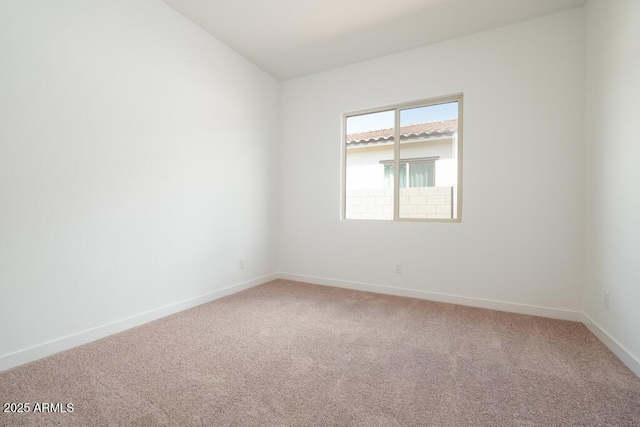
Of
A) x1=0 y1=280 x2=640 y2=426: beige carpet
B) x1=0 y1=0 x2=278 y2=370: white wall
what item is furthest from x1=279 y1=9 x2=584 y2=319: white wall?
x1=0 y1=0 x2=278 y2=370: white wall

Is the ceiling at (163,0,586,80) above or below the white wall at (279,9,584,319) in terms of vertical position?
above

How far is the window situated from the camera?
3.23 meters

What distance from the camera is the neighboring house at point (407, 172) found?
10.6 ft

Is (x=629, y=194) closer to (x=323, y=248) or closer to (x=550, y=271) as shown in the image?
(x=550, y=271)

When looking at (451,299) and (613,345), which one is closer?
(613,345)

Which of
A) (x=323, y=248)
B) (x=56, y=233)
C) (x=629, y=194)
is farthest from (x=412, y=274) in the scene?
(x=56, y=233)

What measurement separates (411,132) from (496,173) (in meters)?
1.05

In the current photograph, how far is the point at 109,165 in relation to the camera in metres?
2.24

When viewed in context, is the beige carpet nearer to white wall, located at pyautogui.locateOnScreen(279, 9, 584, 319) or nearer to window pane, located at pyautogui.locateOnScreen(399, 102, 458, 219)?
white wall, located at pyautogui.locateOnScreen(279, 9, 584, 319)

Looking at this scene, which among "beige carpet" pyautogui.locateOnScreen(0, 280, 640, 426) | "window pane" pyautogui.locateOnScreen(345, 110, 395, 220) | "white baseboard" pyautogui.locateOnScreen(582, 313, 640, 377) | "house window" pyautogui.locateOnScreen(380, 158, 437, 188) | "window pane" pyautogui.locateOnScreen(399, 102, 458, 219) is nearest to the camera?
"beige carpet" pyautogui.locateOnScreen(0, 280, 640, 426)

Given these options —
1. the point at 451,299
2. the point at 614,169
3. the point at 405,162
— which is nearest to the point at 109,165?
the point at 405,162

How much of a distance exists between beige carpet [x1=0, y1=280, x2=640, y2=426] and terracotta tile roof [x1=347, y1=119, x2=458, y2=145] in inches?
80.8

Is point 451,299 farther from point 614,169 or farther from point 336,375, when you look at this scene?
point 336,375

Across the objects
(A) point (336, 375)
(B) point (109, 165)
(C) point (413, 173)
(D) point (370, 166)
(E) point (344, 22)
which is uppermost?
(E) point (344, 22)
